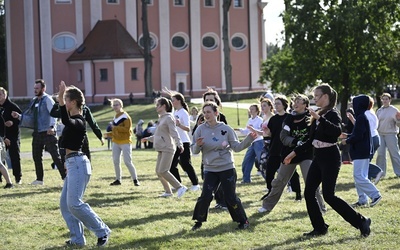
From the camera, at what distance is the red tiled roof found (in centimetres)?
6812

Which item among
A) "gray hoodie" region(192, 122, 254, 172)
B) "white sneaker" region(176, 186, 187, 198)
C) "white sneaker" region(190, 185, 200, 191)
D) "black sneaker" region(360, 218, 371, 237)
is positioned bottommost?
"white sneaker" region(190, 185, 200, 191)

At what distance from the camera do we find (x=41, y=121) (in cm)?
1645

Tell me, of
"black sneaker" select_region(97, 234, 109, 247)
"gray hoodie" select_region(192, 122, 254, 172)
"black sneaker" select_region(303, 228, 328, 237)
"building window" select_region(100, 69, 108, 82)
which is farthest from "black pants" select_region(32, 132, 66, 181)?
"building window" select_region(100, 69, 108, 82)

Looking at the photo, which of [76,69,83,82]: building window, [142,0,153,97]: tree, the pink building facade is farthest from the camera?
[76,69,83,82]: building window

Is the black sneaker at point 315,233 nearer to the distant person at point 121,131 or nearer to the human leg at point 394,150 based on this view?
the distant person at point 121,131

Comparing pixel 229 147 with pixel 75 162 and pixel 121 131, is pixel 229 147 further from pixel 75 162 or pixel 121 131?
pixel 121 131

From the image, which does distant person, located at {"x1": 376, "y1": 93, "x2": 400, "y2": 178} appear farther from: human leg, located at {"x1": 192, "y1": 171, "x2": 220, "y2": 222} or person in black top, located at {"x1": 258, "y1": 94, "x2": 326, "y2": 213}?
human leg, located at {"x1": 192, "y1": 171, "x2": 220, "y2": 222}

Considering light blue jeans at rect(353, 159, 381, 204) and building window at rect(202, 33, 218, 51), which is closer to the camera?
light blue jeans at rect(353, 159, 381, 204)

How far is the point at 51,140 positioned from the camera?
54.6ft

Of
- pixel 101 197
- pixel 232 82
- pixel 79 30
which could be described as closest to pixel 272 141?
pixel 101 197

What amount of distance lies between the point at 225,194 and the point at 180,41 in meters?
64.0

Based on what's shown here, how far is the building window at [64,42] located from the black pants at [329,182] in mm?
61242

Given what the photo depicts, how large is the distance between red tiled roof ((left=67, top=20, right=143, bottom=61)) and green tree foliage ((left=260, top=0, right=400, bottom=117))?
83.8 ft

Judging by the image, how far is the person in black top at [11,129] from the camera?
56.3 feet
